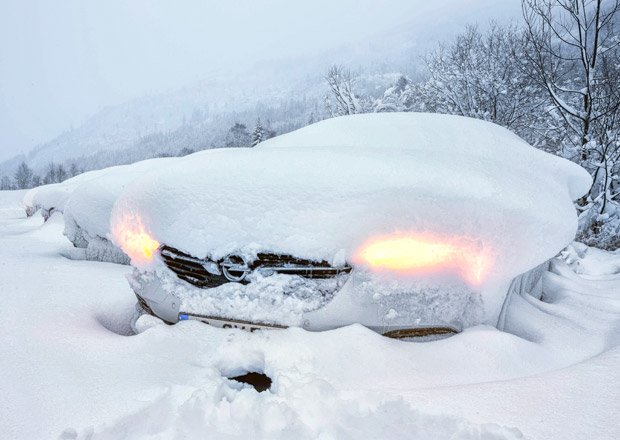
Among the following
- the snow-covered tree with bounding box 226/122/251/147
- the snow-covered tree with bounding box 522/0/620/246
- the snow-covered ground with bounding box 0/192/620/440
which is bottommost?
the snow-covered ground with bounding box 0/192/620/440

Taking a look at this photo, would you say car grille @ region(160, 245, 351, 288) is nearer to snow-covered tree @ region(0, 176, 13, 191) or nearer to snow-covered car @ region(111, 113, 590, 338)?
snow-covered car @ region(111, 113, 590, 338)

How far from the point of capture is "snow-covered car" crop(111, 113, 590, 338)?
2.12 m

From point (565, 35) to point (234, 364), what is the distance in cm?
995

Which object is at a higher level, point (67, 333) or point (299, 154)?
point (299, 154)

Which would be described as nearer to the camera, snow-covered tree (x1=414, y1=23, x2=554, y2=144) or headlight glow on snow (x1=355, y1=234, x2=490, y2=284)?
headlight glow on snow (x1=355, y1=234, x2=490, y2=284)

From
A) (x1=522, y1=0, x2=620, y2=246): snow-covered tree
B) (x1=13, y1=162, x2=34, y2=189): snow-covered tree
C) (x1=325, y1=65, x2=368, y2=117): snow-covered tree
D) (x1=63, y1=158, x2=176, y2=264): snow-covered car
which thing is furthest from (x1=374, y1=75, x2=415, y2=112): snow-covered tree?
(x1=13, y1=162, x2=34, y2=189): snow-covered tree

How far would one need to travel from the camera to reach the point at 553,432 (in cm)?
157

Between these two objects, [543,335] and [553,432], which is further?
[543,335]

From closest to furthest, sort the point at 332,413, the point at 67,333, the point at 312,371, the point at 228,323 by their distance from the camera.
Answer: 1. the point at 332,413
2. the point at 312,371
3. the point at 228,323
4. the point at 67,333

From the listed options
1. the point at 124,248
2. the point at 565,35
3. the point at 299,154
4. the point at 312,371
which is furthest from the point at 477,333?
the point at 565,35

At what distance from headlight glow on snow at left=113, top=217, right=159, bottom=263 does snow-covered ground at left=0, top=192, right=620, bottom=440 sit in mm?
431

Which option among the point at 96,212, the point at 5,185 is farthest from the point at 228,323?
the point at 5,185

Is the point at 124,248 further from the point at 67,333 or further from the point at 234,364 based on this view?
the point at 234,364

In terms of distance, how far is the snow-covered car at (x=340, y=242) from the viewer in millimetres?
2125
